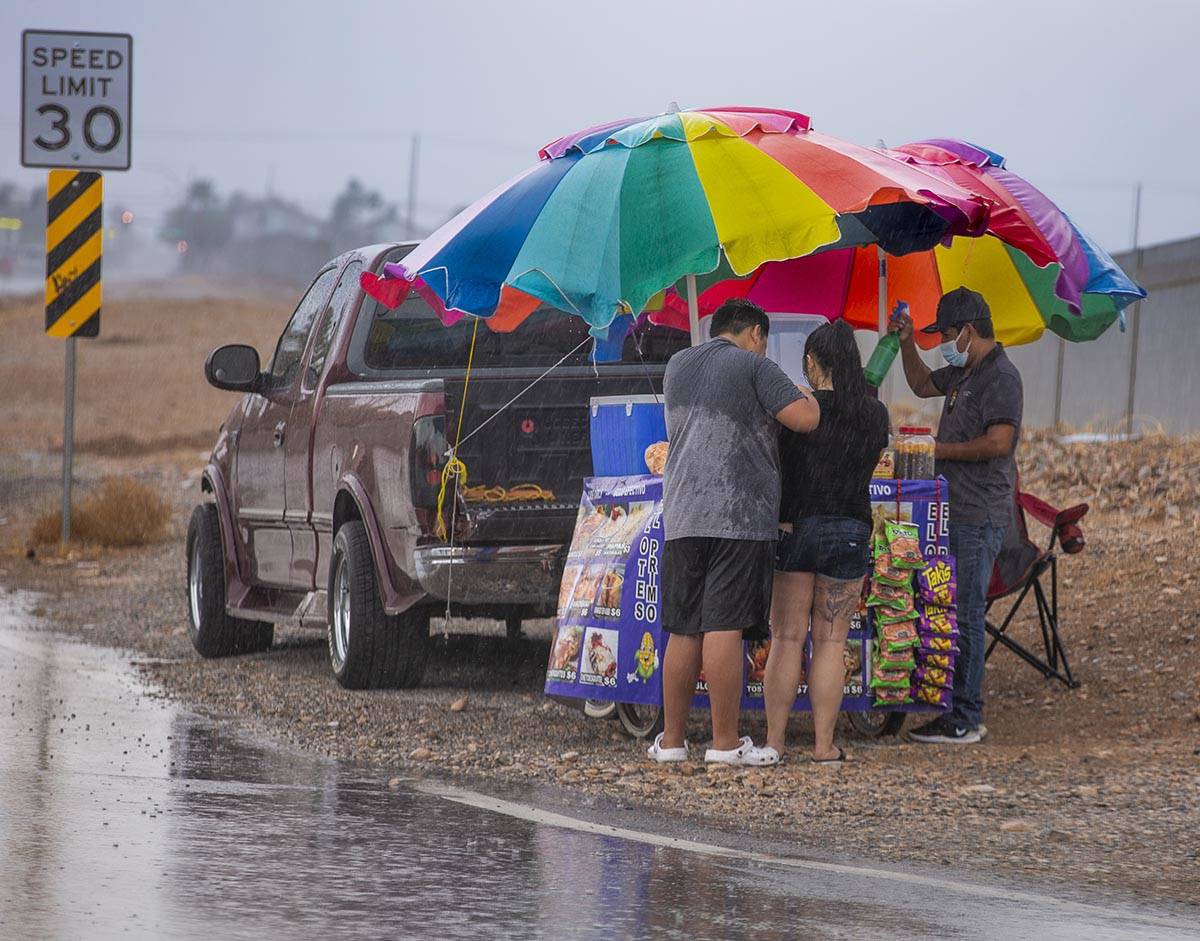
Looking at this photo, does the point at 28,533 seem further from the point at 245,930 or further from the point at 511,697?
the point at 245,930

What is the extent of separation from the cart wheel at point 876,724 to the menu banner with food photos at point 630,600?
1.03ft

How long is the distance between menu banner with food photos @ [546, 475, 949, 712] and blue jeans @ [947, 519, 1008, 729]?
207mm

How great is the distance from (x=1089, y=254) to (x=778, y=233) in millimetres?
2039

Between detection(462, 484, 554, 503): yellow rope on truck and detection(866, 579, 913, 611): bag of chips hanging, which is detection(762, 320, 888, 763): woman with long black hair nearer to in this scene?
detection(866, 579, 913, 611): bag of chips hanging

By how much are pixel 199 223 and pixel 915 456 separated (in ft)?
296

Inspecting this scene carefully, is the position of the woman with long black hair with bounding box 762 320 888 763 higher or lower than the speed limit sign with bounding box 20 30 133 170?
lower

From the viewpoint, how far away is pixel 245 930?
492 centimetres

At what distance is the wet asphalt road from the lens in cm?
511

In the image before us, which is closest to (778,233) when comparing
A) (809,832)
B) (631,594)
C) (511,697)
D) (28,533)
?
→ (631,594)

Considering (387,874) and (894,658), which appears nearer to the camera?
(387,874)

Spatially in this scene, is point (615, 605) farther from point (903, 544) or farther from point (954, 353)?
point (954, 353)

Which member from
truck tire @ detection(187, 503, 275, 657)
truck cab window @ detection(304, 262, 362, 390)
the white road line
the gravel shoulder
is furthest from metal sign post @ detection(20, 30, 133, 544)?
the white road line

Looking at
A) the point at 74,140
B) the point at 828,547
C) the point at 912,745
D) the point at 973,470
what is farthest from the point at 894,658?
the point at 74,140

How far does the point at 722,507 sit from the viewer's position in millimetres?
7770
